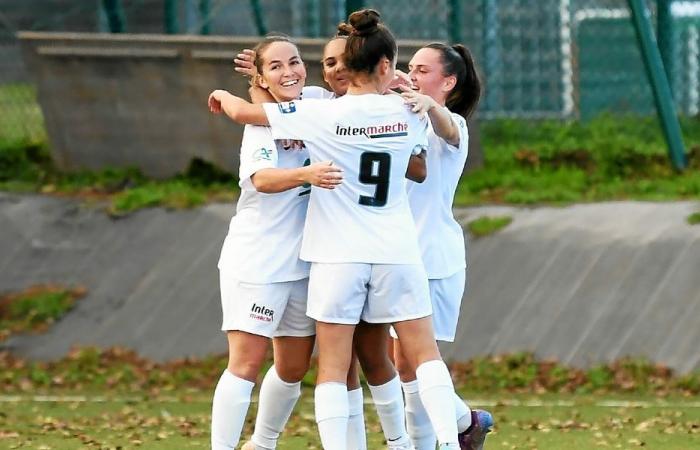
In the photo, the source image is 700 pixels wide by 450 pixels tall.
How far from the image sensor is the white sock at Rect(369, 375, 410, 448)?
24.1ft

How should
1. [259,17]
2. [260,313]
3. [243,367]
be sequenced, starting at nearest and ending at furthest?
[260,313] < [243,367] < [259,17]

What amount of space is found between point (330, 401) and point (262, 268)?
0.59 metres

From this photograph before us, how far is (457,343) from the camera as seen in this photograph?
11992 mm

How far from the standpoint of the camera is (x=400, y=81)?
712 centimetres

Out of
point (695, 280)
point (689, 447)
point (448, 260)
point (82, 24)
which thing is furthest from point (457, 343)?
point (82, 24)

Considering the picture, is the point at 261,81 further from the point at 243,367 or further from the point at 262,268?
the point at 243,367

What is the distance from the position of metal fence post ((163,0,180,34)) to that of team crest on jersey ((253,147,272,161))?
10166 millimetres

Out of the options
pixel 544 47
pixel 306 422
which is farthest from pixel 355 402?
pixel 544 47

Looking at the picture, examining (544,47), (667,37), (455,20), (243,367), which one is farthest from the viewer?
(544,47)

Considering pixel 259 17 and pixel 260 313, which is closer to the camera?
pixel 260 313

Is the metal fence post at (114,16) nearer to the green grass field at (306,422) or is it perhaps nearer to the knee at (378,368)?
the green grass field at (306,422)

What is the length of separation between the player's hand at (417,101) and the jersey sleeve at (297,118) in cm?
31

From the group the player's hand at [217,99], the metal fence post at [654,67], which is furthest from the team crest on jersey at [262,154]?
the metal fence post at [654,67]

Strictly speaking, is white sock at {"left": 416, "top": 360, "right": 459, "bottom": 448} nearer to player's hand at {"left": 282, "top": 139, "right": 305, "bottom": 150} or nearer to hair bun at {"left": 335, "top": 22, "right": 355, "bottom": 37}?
player's hand at {"left": 282, "top": 139, "right": 305, "bottom": 150}
